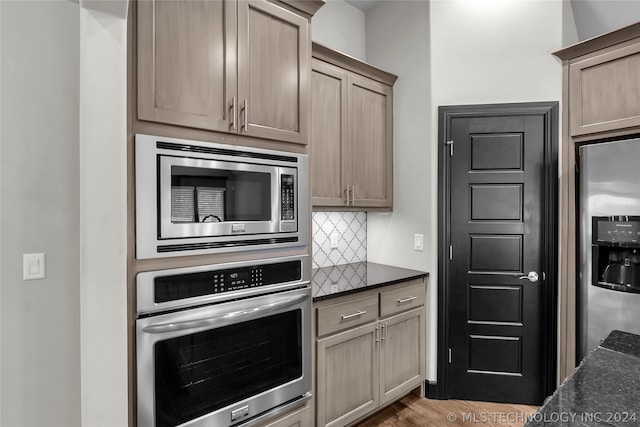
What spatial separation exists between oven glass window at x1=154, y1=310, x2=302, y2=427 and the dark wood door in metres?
1.45

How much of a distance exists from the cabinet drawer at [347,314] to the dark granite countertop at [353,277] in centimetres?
8

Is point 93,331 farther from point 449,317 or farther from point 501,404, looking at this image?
point 501,404

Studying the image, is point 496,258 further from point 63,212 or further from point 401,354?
point 63,212

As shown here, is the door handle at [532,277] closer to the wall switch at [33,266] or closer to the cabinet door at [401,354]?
the cabinet door at [401,354]

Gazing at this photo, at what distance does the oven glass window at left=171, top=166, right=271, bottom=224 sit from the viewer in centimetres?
148

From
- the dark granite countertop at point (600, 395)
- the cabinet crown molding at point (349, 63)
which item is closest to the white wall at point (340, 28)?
the cabinet crown molding at point (349, 63)

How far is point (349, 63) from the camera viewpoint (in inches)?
101

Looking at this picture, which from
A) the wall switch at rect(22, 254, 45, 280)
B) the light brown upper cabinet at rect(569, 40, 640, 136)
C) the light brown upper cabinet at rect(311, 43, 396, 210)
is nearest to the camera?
the wall switch at rect(22, 254, 45, 280)

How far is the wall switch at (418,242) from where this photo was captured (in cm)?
275

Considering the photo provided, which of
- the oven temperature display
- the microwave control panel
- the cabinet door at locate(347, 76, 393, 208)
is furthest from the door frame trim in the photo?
the oven temperature display

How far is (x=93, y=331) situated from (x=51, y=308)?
450 mm

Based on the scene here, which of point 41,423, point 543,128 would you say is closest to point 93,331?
point 41,423

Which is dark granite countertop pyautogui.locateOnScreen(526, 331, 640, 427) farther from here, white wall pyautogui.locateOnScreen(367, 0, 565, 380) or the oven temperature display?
white wall pyautogui.locateOnScreen(367, 0, 565, 380)

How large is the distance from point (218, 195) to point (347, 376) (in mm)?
1374
